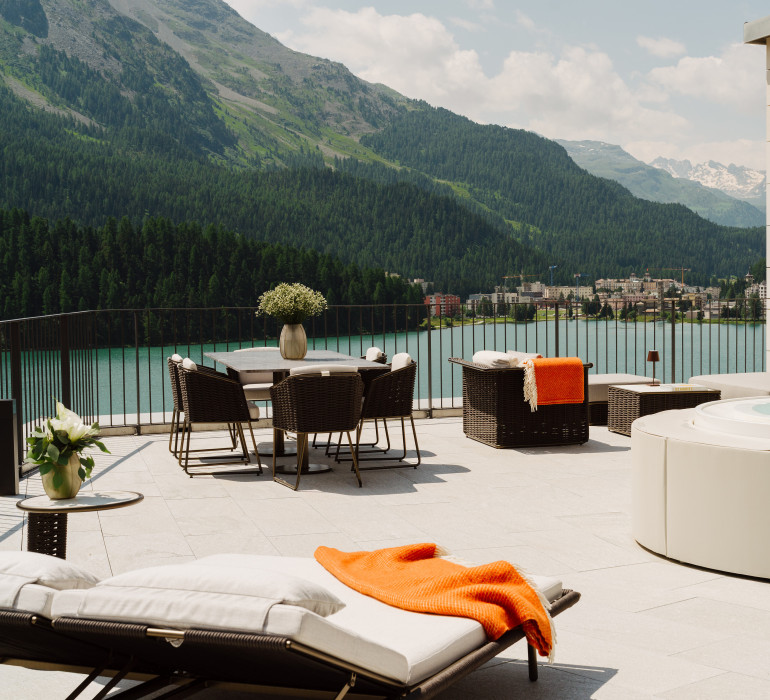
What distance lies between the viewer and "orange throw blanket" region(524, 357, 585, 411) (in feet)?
20.5

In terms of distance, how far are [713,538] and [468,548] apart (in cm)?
102

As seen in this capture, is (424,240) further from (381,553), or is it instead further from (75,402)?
(381,553)

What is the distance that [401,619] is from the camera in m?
2.09

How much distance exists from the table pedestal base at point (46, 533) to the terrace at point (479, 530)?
366 millimetres

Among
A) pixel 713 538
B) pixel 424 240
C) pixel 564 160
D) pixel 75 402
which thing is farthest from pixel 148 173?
pixel 713 538

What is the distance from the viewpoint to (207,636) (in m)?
1.57

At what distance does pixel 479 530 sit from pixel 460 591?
1.95m

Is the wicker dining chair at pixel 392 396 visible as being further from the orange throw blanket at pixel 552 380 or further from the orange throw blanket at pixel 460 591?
the orange throw blanket at pixel 460 591

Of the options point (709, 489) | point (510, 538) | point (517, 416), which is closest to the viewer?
point (709, 489)

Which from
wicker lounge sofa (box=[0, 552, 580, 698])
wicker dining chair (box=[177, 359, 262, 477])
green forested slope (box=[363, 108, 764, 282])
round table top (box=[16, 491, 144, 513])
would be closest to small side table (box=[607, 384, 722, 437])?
wicker dining chair (box=[177, 359, 262, 477])

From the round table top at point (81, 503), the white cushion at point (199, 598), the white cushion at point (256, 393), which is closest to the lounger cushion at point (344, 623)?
the white cushion at point (199, 598)

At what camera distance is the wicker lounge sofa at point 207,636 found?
5.17ft

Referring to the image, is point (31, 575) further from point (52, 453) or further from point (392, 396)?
point (392, 396)

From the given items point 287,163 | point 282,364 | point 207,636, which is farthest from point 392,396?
point 287,163
